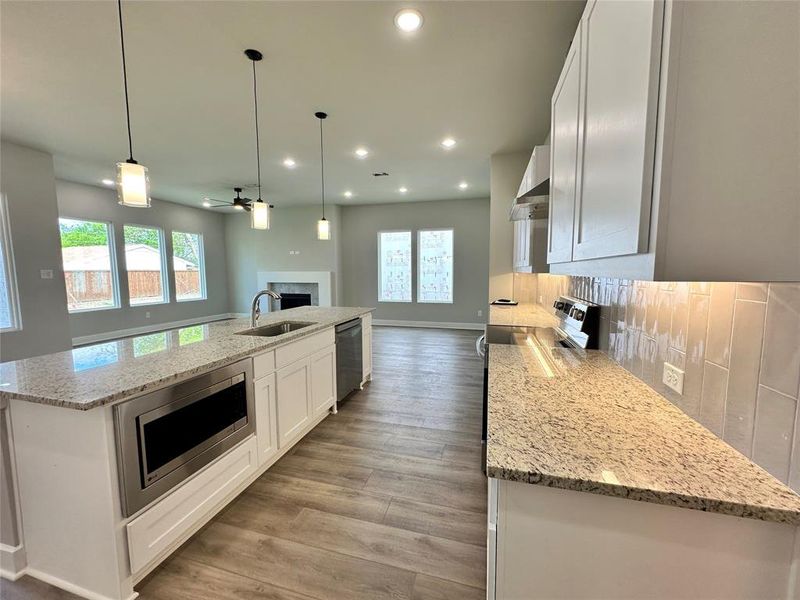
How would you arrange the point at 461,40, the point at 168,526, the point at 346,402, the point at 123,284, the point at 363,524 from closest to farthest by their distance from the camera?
1. the point at 168,526
2. the point at 363,524
3. the point at 461,40
4. the point at 346,402
5. the point at 123,284

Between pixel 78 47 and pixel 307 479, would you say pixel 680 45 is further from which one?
pixel 78 47

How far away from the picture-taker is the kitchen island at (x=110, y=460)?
1.31 metres

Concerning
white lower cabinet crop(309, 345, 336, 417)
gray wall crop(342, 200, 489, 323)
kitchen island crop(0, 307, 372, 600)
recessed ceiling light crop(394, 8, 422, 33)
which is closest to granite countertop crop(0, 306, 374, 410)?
kitchen island crop(0, 307, 372, 600)

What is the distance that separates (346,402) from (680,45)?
3.38 metres

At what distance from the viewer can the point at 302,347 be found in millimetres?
2553

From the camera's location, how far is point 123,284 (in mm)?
6480

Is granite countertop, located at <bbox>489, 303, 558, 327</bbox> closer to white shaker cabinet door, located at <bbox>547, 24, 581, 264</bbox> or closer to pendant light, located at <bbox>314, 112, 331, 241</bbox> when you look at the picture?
white shaker cabinet door, located at <bbox>547, 24, 581, 264</bbox>

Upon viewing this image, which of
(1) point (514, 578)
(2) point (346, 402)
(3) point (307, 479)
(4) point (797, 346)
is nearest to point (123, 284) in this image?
(2) point (346, 402)

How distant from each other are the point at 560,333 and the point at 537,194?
1.04 meters

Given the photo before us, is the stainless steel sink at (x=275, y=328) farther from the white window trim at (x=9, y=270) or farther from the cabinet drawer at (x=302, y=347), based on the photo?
the white window trim at (x=9, y=270)

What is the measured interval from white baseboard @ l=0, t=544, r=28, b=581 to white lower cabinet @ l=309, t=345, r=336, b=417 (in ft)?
5.32

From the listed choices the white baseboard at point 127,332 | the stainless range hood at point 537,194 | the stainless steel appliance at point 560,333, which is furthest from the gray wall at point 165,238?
the stainless range hood at point 537,194

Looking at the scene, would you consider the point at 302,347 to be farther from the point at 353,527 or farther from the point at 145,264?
the point at 145,264

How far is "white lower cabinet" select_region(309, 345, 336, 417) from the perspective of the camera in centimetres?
276
